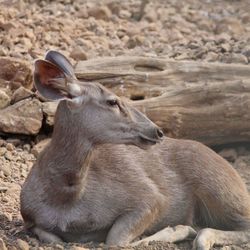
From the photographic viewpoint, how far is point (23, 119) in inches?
366

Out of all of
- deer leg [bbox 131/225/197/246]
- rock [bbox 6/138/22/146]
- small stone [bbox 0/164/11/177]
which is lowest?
deer leg [bbox 131/225/197/246]

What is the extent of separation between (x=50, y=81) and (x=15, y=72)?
8.55ft

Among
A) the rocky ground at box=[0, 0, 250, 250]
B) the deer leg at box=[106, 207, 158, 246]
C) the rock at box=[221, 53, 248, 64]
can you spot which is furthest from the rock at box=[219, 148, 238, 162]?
the deer leg at box=[106, 207, 158, 246]

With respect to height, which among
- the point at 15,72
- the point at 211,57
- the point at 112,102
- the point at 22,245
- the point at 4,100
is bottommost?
the point at 22,245

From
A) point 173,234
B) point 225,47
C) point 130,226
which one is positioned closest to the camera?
point 130,226

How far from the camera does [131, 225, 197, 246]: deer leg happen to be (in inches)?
301

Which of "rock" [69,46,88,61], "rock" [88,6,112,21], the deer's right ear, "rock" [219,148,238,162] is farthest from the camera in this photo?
"rock" [88,6,112,21]

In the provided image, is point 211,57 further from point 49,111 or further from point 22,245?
point 22,245

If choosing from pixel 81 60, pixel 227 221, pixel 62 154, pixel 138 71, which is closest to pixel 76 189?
pixel 62 154

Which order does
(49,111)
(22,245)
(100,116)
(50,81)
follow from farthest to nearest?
(49,111), (100,116), (50,81), (22,245)

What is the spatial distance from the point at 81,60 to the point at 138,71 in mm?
1184

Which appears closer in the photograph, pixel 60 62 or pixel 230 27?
pixel 60 62

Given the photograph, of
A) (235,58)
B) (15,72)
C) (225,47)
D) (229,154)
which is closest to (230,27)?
(225,47)

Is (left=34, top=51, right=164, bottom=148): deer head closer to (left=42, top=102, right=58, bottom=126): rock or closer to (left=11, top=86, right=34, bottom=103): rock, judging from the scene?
(left=42, top=102, right=58, bottom=126): rock
